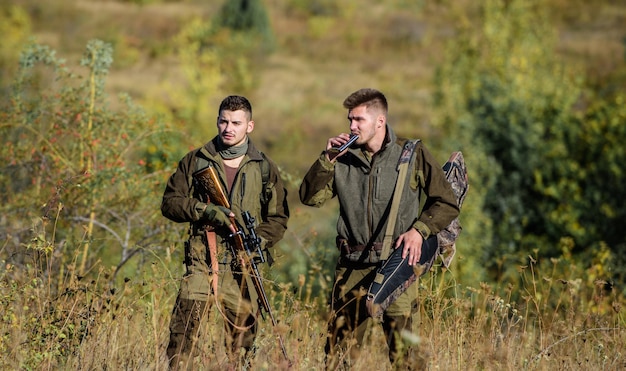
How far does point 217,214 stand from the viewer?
15.0 ft

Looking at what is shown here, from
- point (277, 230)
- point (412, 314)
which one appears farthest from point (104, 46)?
point (412, 314)

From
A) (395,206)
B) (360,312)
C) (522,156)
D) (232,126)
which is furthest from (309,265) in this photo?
(395,206)

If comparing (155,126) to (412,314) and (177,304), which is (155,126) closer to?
(177,304)

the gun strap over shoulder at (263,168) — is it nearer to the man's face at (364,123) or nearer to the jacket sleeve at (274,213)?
the jacket sleeve at (274,213)

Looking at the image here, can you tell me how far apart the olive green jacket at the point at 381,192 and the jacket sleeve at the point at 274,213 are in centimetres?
24

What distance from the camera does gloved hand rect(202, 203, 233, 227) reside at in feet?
15.0

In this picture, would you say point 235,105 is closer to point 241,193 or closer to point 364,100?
point 241,193

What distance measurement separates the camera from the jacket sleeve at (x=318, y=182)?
4594 millimetres

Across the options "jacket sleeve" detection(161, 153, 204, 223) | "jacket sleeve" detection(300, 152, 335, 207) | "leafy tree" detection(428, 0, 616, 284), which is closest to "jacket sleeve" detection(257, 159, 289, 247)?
"jacket sleeve" detection(300, 152, 335, 207)

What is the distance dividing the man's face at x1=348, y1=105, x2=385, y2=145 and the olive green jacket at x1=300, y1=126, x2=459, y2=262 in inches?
3.6

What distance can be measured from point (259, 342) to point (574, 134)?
18150mm

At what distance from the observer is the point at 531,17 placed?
1134 inches

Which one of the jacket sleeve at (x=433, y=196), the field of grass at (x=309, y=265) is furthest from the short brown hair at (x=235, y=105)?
the jacket sleeve at (x=433, y=196)

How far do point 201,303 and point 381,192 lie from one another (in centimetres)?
115
